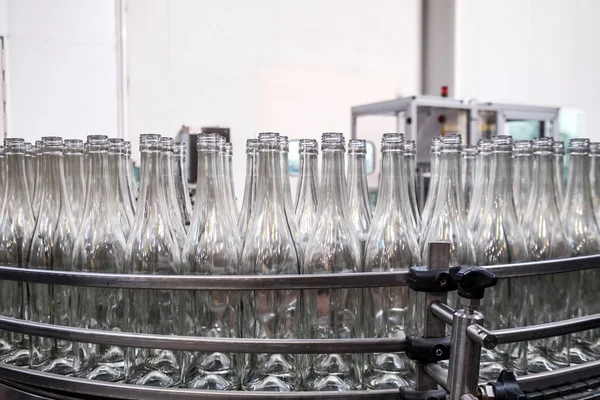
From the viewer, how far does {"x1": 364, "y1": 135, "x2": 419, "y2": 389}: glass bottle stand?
0.51 meters

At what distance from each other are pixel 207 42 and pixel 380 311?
10.3ft

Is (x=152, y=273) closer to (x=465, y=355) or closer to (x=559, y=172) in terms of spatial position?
(x=465, y=355)

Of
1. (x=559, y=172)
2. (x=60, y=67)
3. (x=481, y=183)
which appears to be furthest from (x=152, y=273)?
(x=60, y=67)

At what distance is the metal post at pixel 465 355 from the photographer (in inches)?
15.1

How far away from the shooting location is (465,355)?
0.39 m

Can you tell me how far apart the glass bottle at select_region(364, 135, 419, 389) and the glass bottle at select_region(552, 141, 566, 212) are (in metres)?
0.21

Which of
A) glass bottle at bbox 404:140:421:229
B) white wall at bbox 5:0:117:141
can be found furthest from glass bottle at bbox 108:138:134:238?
white wall at bbox 5:0:117:141

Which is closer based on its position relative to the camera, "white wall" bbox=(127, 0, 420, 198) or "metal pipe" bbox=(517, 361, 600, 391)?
"metal pipe" bbox=(517, 361, 600, 391)

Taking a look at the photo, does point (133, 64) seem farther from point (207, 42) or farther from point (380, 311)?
point (380, 311)

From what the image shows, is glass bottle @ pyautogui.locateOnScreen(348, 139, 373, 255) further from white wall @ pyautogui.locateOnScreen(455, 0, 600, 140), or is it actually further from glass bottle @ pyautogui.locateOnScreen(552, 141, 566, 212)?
white wall @ pyautogui.locateOnScreen(455, 0, 600, 140)

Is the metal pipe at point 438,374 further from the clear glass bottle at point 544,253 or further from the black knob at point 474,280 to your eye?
the clear glass bottle at point 544,253

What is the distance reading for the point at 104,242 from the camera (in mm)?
592

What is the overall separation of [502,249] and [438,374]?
0.86 feet

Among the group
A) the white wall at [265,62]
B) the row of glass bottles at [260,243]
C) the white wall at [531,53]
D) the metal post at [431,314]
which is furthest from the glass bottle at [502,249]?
the white wall at [531,53]
